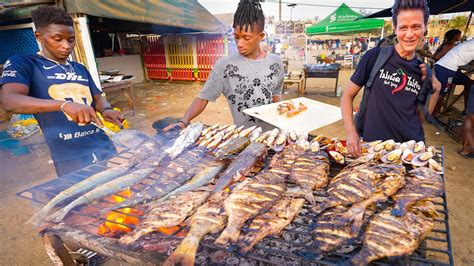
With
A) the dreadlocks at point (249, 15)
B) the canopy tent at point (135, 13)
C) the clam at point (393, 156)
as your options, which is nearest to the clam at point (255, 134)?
the dreadlocks at point (249, 15)

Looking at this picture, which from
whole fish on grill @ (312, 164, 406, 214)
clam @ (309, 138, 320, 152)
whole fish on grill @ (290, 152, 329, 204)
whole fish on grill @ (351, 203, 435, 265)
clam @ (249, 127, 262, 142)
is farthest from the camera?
clam @ (249, 127, 262, 142)

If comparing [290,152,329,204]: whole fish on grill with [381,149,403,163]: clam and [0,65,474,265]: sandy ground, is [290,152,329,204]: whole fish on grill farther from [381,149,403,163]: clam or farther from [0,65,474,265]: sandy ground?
[0,65,474,265]: sandy ground

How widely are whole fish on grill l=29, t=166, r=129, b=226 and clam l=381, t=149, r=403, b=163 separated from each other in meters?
2.53

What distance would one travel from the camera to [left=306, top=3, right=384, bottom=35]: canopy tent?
16.1 m

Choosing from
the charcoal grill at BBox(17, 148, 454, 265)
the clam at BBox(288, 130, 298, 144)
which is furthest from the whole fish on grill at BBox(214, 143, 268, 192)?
the charcoal grill at BBox(17, 148, 454, 265)

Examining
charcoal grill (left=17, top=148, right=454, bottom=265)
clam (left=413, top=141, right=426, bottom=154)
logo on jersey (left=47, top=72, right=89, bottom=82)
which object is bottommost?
charcoal grill (left=17, top=148, right=454, bottom=265)

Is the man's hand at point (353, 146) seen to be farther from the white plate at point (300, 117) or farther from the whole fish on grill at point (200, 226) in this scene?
the whole fish on grill at point (200, 226)

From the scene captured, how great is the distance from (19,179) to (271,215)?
6216mm

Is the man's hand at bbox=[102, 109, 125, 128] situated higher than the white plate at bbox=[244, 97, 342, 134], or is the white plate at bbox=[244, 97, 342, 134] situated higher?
the man's hand at bbox=[102, 109, 125, 128]

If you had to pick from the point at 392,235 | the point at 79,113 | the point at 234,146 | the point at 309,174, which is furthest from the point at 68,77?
the point at 392,235

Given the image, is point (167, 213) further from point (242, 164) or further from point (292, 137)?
point (292, 137)

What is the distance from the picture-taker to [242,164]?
2.33 m

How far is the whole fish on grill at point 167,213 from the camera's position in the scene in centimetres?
168

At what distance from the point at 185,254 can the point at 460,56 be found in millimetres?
8208
